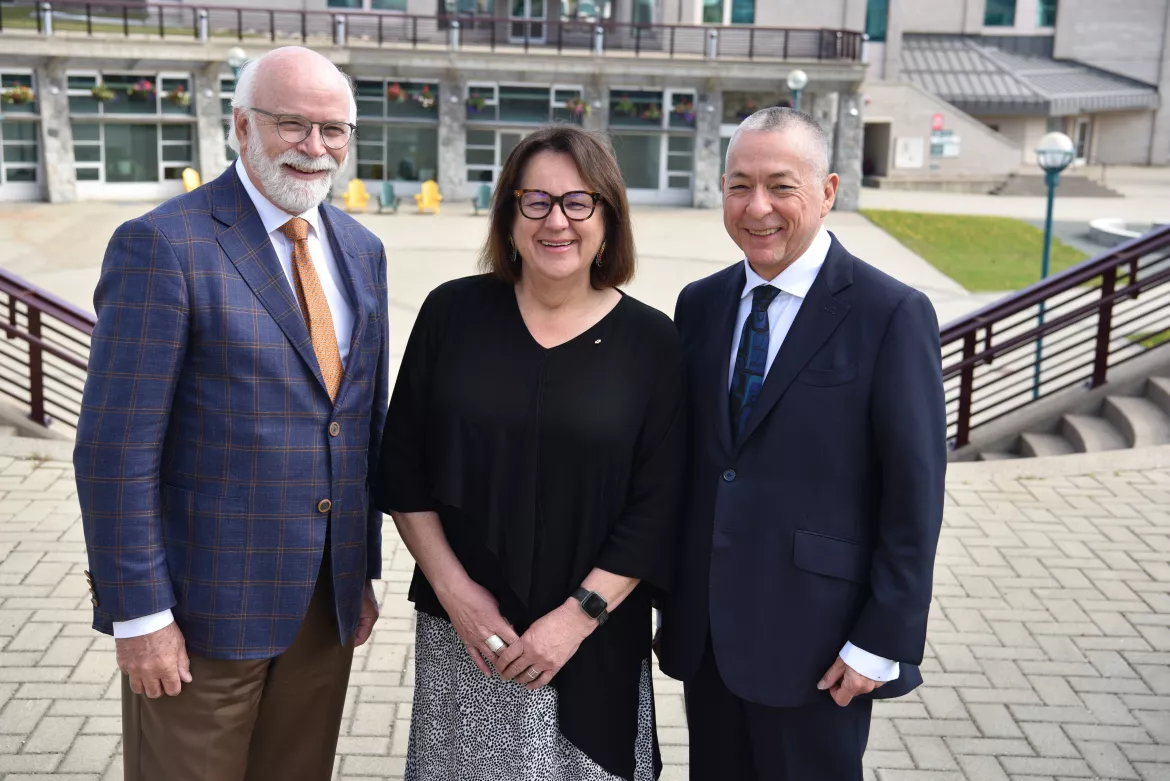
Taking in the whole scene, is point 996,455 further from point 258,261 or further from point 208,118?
point 208,118

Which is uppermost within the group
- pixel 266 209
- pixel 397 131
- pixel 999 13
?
pixel 999 13

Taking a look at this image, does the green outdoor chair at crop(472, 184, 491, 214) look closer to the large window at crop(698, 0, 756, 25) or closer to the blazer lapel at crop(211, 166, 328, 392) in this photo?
the large window at crop(698, 0, 756, 25)

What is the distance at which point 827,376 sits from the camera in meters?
3.07

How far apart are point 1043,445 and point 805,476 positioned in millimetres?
6692

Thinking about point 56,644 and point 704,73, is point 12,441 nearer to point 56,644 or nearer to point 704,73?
point 56,644

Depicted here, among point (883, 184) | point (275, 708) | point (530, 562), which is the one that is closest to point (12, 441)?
point (275, 708)

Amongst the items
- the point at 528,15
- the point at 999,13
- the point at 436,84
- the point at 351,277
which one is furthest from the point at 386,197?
the point at 999,13

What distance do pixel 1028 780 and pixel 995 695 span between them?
28.5 inches

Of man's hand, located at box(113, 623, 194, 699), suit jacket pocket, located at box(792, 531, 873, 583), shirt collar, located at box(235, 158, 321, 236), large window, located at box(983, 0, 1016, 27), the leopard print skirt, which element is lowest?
the leopard print skirt

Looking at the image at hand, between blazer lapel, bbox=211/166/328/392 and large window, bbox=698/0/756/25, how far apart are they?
3477cm

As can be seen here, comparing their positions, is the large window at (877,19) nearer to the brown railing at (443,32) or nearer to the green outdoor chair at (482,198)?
the brown railing at (443,32)

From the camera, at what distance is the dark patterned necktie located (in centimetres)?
317

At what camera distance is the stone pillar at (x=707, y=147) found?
32.2 meters

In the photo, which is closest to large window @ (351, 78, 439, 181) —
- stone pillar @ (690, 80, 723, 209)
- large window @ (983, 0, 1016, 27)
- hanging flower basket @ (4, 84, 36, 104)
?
stone pillar @ (690, 80, 723, 209)
